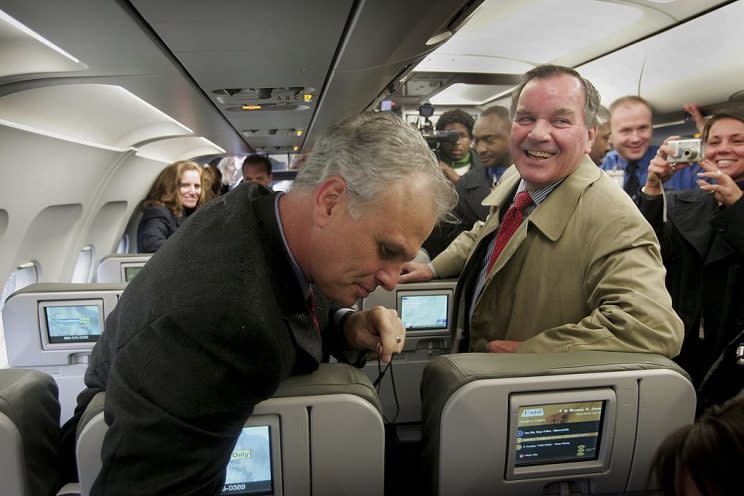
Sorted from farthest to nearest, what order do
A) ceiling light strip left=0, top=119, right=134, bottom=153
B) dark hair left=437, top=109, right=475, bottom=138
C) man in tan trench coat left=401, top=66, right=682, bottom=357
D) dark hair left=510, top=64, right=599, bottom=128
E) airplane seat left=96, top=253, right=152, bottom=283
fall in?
dark hair left=437, top=109, right=475, bottom=138
airplane seat left=96, top=253, right=152, bottom=283
ceiling light strip left=0, top=119, right=134, bottom=153
dark hair left=510, top=64, right=599, bottom=128
man in tan trench coat left=401, top=66, right=682, bottom=357

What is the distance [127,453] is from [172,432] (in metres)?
0.08

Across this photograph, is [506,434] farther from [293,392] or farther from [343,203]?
[343,203]

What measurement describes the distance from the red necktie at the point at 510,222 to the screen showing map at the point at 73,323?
2.17 meters

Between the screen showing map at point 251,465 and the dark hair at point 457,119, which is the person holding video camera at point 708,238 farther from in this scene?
the screen showing map at point 251,465

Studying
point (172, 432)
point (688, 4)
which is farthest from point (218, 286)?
point (688, 4)

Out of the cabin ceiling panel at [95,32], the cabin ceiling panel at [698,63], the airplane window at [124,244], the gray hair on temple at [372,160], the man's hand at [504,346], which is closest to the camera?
the gray hair on temple at [372,160]

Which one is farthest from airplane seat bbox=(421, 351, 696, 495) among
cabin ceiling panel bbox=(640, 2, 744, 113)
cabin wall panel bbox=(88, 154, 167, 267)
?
cabin wall panel bbox=(88, 154, 167, 267)

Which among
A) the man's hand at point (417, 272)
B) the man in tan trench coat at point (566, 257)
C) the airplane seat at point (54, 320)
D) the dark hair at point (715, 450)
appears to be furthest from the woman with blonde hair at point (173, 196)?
the dark hair at point (715, 450)

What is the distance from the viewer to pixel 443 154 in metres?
4.35

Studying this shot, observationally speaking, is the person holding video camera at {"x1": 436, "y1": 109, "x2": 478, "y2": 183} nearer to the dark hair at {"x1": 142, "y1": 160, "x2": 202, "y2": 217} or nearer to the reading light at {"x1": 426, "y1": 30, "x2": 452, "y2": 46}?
the reading light at {"x1": 426, "y1": 30, "x2": 452, "y2": 46}

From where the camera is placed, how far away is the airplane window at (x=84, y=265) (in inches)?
265

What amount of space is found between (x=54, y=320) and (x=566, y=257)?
2.67 metres

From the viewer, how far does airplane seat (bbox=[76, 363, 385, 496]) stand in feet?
3.52

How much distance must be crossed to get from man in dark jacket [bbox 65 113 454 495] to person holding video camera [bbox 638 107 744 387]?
1803 millimetres
